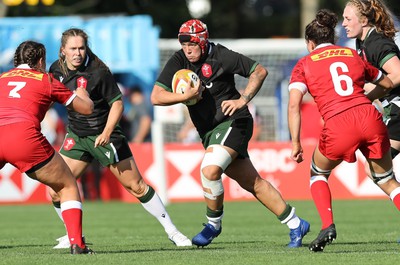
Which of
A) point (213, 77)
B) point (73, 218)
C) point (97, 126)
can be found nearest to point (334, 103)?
point (213, 77)

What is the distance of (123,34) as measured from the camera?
911 inches

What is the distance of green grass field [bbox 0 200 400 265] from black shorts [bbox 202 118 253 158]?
1000 millimetres

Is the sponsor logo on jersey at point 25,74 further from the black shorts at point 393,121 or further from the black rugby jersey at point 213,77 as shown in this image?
the black shorts at point 393,121

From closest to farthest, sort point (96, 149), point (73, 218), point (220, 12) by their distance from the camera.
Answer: point (73, 218) < point (96, 149) < point (220, 12)

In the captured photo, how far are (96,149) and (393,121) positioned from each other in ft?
10.1

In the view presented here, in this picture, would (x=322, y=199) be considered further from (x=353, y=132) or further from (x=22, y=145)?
(x=22, y=145)

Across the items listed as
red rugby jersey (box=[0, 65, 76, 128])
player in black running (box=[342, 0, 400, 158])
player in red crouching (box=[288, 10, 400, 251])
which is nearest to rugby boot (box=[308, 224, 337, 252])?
player in red crouching (box=[288, 10, 400, 251])

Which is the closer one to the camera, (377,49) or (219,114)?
(377,49)

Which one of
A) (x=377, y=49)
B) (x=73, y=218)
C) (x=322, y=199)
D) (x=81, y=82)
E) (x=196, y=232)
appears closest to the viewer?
(x=73, y=218)

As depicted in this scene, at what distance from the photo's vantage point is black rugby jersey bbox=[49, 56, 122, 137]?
10.9m

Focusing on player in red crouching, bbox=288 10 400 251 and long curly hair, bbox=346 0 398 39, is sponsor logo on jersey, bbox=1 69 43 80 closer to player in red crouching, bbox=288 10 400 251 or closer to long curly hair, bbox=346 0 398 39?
player in red crouching, bbox=288 10 400 251

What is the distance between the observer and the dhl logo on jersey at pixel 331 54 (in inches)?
377

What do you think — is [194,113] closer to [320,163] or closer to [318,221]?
[320,163]

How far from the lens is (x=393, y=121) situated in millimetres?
10695
